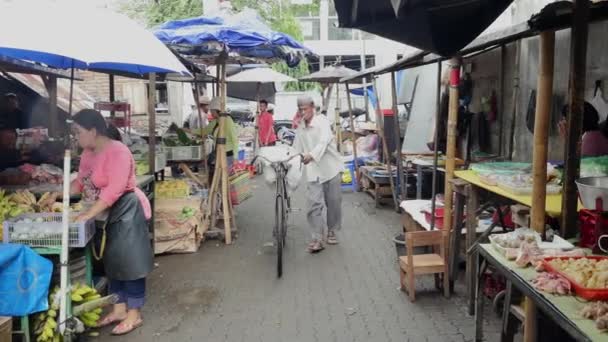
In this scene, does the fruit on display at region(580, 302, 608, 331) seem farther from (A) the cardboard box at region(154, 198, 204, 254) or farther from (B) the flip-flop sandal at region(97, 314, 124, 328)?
(A) the cardboard box at region(154, 198, 204, 254)

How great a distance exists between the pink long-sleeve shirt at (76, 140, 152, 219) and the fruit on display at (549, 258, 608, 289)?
3.33m

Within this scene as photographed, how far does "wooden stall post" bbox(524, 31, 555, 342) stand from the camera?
3.55 metres

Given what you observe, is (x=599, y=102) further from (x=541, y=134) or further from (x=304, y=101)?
(x=304, y=101)

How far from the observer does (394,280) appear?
245 inches

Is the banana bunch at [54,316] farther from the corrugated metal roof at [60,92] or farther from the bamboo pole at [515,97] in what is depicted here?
the corrugated metal roof at [60,92]

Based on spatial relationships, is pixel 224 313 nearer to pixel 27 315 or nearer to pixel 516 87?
pixel 27 315

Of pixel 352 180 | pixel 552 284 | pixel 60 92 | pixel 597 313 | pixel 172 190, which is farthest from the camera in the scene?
pixel 352 180

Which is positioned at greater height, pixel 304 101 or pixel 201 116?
pixel 304 101

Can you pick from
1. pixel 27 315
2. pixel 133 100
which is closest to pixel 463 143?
pixel 27 315

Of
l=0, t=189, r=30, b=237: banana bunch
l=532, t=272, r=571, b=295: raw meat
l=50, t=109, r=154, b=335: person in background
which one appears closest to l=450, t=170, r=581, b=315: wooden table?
l=532, t=272, r=571, b=295: raw meat

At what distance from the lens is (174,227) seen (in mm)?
7258

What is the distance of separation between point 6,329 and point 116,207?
129cm

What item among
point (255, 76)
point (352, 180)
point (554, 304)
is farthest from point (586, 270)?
point (255, 76)

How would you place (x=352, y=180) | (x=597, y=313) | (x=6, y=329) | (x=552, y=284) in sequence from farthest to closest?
(x=352, y=180) → (x=6, y=329) → (x=552, y=284) → (x=597, y=313)
